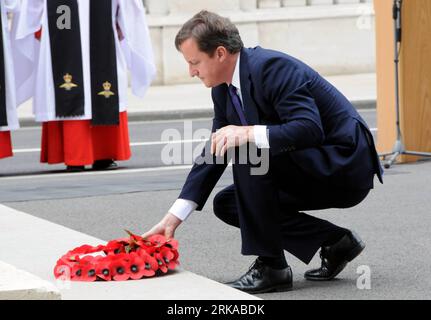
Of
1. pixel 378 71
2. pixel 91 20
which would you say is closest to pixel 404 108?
pixel 378 71

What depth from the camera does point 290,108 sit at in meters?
5.91

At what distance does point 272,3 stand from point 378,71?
12.0 m

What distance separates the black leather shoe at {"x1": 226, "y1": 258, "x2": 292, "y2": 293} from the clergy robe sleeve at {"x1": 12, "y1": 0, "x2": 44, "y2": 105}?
5926 millimetres

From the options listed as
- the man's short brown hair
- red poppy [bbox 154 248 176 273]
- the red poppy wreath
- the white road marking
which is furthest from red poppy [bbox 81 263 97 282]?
the white road marking

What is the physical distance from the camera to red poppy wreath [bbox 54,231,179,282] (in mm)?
6043

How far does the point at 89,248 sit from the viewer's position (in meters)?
6.31

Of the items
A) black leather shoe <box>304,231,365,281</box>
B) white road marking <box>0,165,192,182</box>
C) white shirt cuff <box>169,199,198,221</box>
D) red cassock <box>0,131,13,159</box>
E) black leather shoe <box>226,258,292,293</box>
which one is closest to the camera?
black leather shoe <box>226,258,292,293</box>

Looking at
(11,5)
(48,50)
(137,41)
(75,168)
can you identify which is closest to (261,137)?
(75,168)

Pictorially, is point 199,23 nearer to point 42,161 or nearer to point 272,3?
point 42,161

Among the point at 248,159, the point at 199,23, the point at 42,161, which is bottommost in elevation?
the point at 42,161

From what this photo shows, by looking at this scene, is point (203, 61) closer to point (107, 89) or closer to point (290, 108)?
point (290, 108)

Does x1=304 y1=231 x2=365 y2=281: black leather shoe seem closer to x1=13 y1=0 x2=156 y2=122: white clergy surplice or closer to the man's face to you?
the man's face

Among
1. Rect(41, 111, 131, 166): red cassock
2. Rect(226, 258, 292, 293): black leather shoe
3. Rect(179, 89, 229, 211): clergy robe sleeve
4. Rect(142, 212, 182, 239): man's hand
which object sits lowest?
Rect(41, 111, 131, 166): red cassock

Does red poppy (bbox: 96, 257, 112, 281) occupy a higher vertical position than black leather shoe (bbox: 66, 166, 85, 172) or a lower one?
higher
